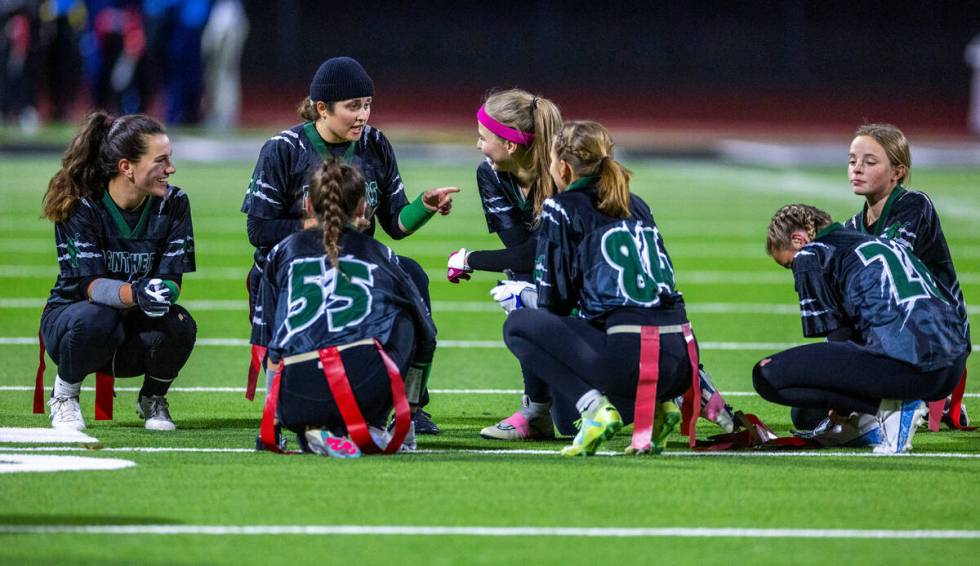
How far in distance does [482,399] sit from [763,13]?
27577mm

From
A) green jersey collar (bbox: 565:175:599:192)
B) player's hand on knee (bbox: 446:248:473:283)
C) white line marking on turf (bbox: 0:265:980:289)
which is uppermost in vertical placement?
green jersey collar (bbox: 565:175:599:192)

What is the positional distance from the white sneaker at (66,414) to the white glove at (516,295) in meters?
1.68

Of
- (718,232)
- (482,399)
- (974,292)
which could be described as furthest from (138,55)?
(482,399)

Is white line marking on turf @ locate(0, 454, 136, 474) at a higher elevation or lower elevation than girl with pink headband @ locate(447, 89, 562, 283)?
lower

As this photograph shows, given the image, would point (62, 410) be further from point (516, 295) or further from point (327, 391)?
point (516, 295)

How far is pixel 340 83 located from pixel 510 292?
1063 millimetres

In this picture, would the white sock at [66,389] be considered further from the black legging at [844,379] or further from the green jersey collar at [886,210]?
the green jersey collar at [886,210]

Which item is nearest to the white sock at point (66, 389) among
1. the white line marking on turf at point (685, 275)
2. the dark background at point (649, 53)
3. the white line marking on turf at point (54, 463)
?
the white line marking on turf at point (54, 463)

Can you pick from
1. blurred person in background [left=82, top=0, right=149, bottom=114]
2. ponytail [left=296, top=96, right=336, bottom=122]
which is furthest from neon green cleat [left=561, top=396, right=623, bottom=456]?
blurred person in background [left=82, top=0, right=149, bottom=114]

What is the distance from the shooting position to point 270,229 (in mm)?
6328

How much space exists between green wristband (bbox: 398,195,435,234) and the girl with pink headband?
201 mm

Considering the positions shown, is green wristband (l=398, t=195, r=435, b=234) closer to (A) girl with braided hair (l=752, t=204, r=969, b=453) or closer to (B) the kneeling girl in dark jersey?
(B) the kneeling girl in dark jersey

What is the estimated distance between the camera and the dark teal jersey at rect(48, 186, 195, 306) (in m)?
6.32

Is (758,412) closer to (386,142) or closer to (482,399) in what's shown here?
(482,399)
